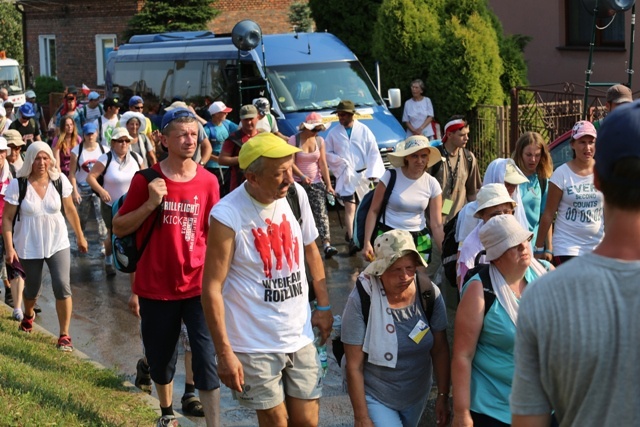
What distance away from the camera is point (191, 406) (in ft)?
23.9

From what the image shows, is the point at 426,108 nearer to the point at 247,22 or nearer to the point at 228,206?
the point at 247,22

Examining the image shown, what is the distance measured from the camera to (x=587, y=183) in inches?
314

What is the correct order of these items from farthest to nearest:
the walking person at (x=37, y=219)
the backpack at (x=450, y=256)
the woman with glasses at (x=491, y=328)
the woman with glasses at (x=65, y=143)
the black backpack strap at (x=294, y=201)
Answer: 1. the woman with glasses at (x=65, y=143)
2. the walking person at (x=37, y=219)
3. the backpack at (x=450, y=256)
4. the black backpack strap at (x=294, y=201)
5. the woman with glasses at (x=491, y=328)

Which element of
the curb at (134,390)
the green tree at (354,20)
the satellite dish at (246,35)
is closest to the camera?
the curb at (134,390)

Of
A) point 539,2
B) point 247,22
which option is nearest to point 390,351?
point 247,22

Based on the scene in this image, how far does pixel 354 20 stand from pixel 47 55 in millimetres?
20857

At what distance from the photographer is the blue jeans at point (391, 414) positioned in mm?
5348

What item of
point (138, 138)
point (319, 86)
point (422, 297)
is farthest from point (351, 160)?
point (422, 297)

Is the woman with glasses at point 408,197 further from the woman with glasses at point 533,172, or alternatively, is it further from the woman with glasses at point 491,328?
the woman with glasses at point 491,328

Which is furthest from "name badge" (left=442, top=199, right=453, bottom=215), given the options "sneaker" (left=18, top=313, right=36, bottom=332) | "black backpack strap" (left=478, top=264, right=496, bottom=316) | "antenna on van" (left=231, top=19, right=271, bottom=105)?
"antenna on van" (left=231, top=19, right=271, bottom=105)

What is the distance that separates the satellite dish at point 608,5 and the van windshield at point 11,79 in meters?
22.6

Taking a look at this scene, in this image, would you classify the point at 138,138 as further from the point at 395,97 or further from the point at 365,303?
the point at 365,303

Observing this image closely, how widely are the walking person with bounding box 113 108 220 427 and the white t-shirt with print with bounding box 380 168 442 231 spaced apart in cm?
A: 222

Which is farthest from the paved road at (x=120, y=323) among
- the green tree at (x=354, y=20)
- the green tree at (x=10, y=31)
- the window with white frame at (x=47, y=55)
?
the green tree at (x=10, y=31)
